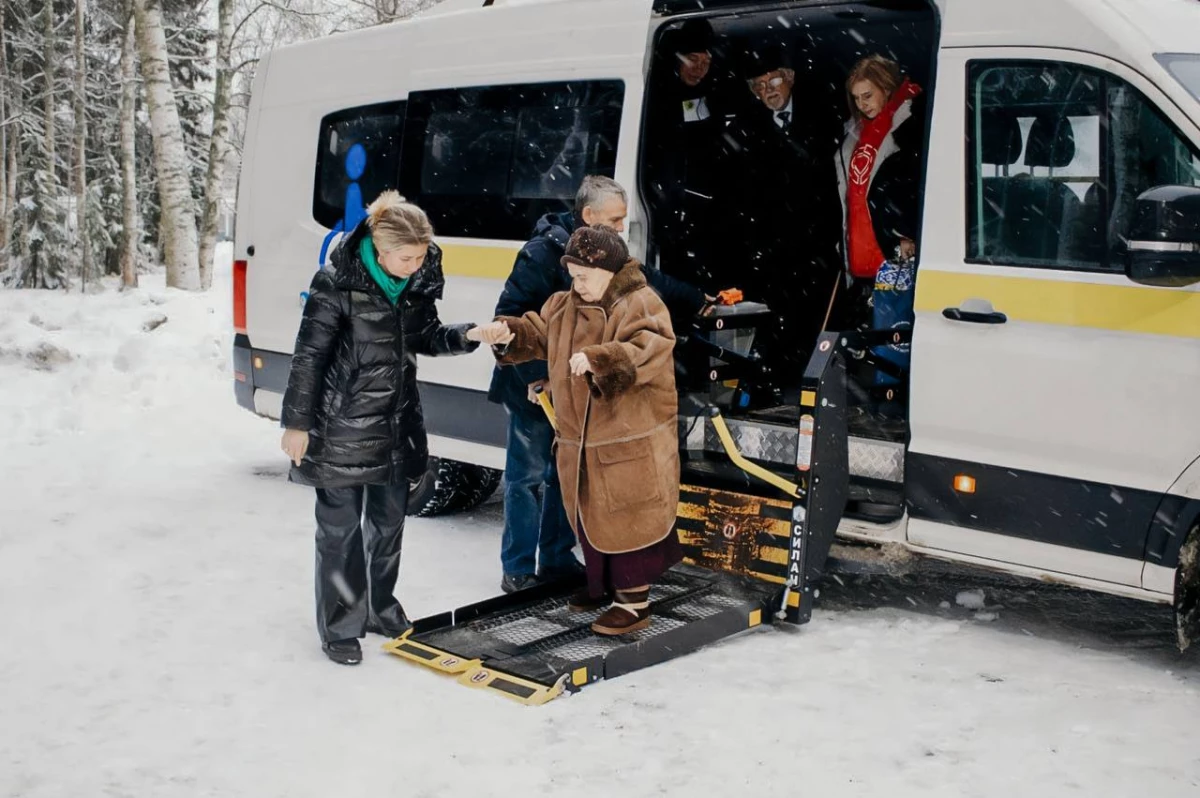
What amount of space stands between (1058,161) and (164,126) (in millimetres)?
14918

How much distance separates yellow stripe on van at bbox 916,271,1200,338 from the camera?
14.3ft

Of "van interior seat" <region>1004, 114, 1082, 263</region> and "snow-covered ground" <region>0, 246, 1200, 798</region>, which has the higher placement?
"van interior seat" <region>1004, 114, 1082, 263</region>

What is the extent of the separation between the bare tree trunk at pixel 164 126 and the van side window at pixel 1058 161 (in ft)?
47.2

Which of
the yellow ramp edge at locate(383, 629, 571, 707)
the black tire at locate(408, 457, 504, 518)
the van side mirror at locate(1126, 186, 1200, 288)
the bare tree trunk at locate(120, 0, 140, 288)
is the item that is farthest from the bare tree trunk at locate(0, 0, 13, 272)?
the van side mirror at locate(1126, 186, 1200, 288)

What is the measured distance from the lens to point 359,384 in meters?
4.69

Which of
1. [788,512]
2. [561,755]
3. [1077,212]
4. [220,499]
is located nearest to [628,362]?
[788,512]

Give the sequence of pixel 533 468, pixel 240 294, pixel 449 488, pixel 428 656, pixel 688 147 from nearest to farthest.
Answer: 1. pixel 428 656
2. pixel 533 468
3. pixel 688 147
4. pixel 449 488
5. pixel 240 294

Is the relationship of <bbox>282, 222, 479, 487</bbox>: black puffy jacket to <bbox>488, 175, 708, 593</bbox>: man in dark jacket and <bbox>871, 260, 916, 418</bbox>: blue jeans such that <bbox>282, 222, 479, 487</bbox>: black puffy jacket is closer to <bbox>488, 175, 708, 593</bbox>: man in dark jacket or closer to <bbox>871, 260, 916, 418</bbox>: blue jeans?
<bbox>488, 175, 708, 593</bbox>: man in dark jacket

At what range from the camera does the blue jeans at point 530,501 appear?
567 centimetres

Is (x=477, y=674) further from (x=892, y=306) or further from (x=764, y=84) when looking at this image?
(x=764, y=84)

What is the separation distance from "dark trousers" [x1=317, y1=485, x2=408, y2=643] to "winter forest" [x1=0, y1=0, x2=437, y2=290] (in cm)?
1507

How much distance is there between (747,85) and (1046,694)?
335 centimetres

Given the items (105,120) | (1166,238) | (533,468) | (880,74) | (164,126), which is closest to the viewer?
(1166,238)

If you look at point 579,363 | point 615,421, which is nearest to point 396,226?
point 579,363
